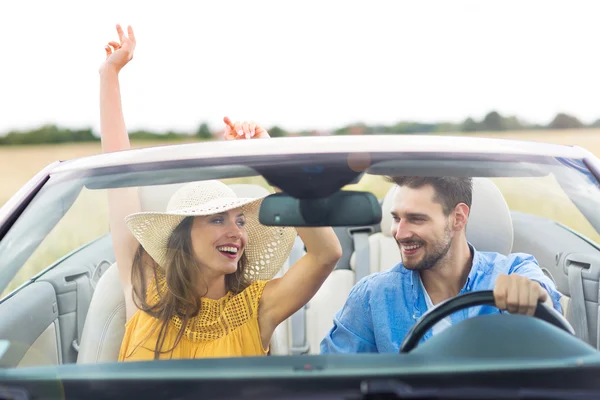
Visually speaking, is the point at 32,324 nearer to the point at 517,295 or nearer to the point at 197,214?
the point at 197,214

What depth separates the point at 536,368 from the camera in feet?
4.52

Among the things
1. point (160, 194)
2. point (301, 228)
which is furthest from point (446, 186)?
point (160, 194)

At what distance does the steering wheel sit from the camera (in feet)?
5.25

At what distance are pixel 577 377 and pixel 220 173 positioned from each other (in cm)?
95

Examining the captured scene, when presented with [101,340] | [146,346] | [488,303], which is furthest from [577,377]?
[101,340]

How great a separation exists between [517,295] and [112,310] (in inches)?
51.5

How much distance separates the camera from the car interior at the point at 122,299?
2.11 meters

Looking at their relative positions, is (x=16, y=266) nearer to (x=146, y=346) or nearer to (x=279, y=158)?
(x=146, y=346)

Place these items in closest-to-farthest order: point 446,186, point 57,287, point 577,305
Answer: point 446,186 → point 577,305 → point 57,287

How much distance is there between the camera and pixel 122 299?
2.37 meters

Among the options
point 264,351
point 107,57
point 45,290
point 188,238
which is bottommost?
point 264,351

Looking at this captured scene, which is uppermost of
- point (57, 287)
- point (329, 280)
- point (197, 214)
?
point (197, 214)

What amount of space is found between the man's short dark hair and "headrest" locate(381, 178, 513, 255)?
0.58 feet

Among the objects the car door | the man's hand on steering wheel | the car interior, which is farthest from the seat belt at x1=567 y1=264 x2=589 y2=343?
the car door
